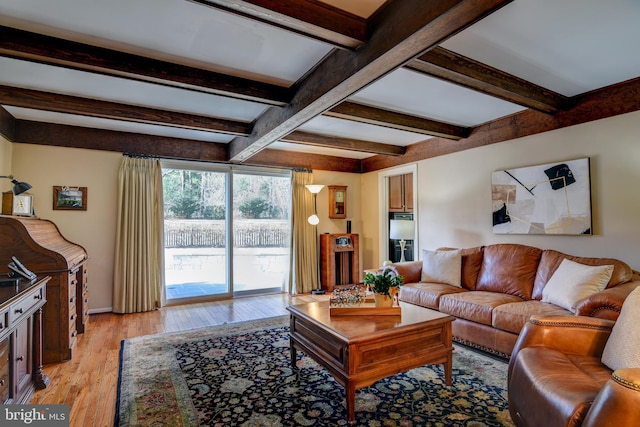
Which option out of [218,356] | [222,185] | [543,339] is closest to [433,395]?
[543,339]

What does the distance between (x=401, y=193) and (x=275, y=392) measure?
434 centimetres

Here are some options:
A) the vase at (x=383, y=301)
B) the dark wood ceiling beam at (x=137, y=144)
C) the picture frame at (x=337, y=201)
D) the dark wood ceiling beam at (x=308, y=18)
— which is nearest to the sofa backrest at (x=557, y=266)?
the vase at (x=383, y=301)

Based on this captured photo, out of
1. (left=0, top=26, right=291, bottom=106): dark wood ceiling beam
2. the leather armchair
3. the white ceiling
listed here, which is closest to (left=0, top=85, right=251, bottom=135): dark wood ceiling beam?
the white ceiling

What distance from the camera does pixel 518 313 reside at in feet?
9.14

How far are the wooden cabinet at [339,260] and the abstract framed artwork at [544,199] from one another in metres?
2.58

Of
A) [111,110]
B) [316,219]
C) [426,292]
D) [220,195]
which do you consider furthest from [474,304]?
[111,110]

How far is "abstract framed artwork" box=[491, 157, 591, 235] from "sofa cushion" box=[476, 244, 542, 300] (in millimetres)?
306

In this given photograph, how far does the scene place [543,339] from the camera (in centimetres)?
194

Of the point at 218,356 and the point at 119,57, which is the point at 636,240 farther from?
the point at 119,57

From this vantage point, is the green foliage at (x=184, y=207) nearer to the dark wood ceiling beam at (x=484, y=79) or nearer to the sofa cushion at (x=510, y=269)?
the dark wood ceiling beam at (x=484, y=79)

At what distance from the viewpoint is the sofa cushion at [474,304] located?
9.94 ft

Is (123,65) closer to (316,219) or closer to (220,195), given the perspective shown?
(220,195)

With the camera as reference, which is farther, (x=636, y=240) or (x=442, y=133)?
(x=442, y=133)

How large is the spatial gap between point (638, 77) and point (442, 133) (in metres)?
1.84
